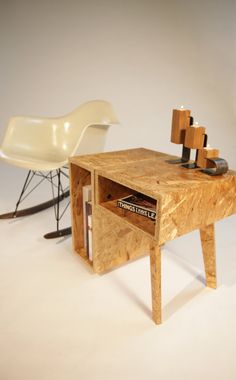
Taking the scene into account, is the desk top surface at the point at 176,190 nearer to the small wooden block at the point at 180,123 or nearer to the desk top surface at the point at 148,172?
the desk top surface at the point at 148,172

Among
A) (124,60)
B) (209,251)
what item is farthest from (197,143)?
(124,60)

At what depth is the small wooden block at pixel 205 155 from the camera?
114cm

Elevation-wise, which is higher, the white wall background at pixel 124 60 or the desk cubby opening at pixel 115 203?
the white wall background at pixel 124 60

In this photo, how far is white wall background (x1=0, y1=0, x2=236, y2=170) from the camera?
2.85 m

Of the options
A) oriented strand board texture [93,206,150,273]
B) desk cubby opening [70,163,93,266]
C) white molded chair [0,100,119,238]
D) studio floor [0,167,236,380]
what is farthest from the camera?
white molded chair [0,100,119,238]

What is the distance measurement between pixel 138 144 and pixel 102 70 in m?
0.85

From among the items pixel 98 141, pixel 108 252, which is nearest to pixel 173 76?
pixel 98 141

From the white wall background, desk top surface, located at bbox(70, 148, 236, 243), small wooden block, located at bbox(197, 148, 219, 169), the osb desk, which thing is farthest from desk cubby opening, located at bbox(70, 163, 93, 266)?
the white wall background

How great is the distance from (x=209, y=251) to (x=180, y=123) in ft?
1.79

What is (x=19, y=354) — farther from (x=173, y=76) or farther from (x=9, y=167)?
(x=173, y=76)

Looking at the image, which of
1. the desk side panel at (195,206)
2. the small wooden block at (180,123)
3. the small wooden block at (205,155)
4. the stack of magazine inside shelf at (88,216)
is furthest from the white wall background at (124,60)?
the desk side panel at (195,206)

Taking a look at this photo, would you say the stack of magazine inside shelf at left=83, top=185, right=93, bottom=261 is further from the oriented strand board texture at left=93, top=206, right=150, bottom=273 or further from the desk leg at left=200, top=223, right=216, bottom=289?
the desk leg at left=200, top=223, right=216, bottom=289

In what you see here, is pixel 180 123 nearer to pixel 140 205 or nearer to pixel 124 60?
pixel 140 205

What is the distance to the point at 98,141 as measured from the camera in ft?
6.31
